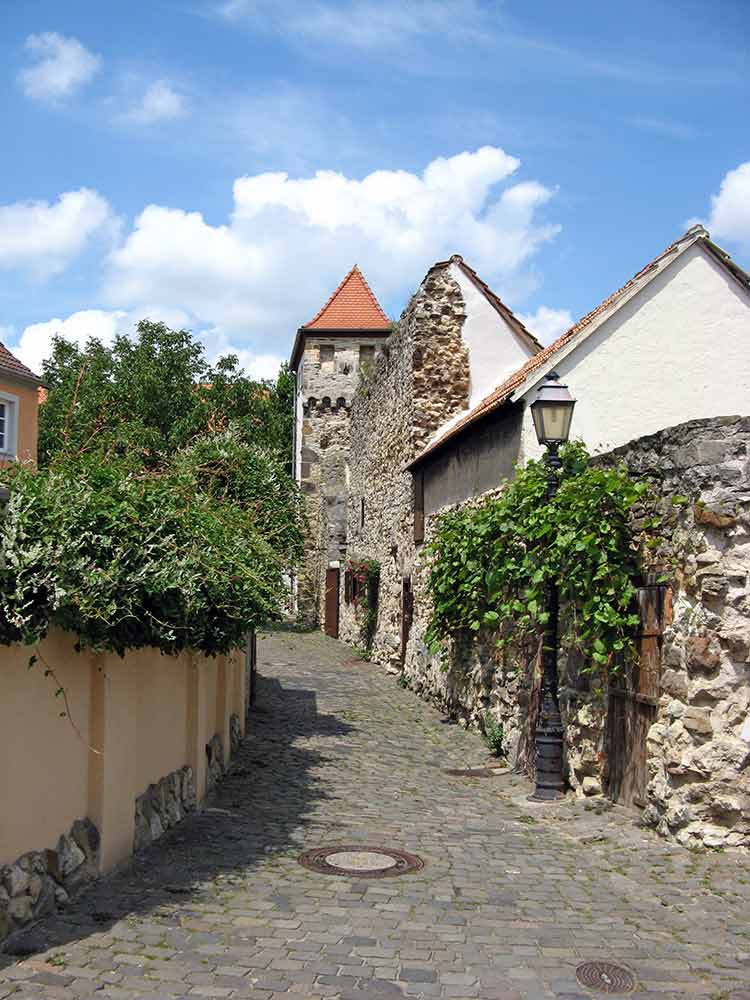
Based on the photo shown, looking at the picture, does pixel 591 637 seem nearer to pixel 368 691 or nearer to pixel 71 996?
pixel 71 996

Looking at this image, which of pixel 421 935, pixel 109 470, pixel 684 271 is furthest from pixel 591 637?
pixel 684 271

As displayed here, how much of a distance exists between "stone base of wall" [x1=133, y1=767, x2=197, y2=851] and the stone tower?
23836 millimetres

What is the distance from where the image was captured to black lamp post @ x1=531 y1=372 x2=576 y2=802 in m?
9.44

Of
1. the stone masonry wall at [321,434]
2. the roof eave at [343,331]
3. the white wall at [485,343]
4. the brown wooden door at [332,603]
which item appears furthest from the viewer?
the roof eave at [343,331]

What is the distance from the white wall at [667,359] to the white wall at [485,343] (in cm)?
566

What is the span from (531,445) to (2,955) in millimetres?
8751

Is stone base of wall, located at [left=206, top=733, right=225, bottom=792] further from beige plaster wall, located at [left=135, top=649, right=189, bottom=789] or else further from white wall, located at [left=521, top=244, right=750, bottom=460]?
white wall, located at [left=521, top=244, right=750, bottom=460]

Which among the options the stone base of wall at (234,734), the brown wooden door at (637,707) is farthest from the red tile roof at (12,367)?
the brown wooden door at (637,707)

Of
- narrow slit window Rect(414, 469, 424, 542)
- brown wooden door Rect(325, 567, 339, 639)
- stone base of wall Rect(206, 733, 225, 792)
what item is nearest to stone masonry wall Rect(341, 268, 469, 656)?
narrow slit window Rect(414, 469, 424, 542)

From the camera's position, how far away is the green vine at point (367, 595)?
23.5 m

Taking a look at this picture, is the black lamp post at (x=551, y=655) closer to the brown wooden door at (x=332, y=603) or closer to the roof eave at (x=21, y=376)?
the roof eave at (x=21, y=376)

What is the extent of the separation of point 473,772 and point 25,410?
51.0ft

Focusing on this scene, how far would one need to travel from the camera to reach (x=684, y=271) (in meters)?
13.3

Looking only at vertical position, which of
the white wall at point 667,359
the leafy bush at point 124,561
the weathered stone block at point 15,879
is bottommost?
the weathered stone block at point 15,879
